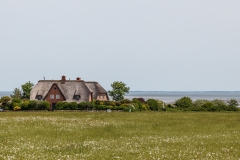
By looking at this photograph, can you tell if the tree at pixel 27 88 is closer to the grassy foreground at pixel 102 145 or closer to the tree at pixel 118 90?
the tree at pixel 118 90

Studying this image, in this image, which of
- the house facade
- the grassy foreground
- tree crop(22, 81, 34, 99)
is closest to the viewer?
the grassy foreground

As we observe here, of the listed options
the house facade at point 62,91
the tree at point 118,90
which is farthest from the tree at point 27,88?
the tree at point 118,90

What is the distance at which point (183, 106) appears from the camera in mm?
77125

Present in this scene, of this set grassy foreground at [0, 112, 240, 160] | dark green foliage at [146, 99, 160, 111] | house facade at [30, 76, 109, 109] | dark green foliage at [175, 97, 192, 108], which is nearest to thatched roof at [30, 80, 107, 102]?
house facade at [30, 76, 109, 109]

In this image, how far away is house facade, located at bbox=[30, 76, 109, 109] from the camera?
301ft

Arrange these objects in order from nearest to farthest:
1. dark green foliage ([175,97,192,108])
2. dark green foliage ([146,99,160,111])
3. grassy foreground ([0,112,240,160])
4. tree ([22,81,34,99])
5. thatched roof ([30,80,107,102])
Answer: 1. grassy foreground ([0,112,240,160])
2. dark green foliage ([146,99,160,111])
3. dark green foliage ([175,97,192,108])
4. thatched roof ([30,80,107,102])
5. tree ([22,81,34,99])

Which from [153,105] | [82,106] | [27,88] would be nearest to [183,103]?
[153,105]

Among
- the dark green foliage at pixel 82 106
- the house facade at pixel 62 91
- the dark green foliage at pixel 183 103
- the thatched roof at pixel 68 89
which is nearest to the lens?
the dark green foliage at pixel 82 106

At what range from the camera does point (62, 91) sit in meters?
92.4

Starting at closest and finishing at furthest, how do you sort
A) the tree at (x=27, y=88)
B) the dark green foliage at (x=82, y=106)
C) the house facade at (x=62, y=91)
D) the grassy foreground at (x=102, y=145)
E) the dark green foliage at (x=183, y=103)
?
the grassy foreground at (x=102, y=145)
the dark green foliage at (x=82, y=106)
the dark green foliage at (x=183, y=103)
the house facade at (x=62, y=91)
the tree at (x=27, y=88)

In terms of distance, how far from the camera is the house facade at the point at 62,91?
91688 millimetres

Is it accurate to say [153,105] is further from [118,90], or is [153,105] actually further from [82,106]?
[118,90]

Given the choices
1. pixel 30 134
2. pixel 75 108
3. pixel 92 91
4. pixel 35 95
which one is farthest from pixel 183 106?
pixel 30 134

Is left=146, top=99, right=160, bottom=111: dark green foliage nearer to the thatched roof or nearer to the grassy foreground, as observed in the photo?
the thatched roof
